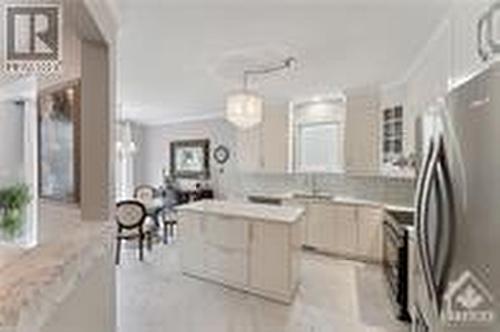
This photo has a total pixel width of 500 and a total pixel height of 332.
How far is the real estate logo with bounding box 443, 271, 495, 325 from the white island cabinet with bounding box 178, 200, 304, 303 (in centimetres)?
270

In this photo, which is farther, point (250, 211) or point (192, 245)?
point (192, 245)

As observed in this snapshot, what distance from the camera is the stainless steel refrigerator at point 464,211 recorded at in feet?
4.66

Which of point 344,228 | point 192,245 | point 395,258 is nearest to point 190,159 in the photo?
point 344,228

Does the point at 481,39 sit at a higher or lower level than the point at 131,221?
higher

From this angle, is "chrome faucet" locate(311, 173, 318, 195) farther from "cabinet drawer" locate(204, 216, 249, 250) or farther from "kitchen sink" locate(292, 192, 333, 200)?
"cabinet drawer" locate(204, 216, 249, 250)

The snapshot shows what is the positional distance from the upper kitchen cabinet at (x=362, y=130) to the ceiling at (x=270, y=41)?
0.34 meters

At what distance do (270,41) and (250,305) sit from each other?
2.60 m

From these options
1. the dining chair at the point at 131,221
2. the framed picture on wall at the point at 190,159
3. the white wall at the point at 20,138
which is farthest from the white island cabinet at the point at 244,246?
the framed picture on wall at the point at 190,159

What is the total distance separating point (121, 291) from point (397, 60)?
402 centimetres

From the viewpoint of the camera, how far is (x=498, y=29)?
2.48 meters

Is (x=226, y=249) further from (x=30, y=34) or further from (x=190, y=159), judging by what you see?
(x=190, y=159)

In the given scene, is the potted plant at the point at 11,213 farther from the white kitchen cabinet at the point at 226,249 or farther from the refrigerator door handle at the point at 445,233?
the white kitchen cabinet at the point at 226,249

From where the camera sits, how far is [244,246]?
15.9 ft

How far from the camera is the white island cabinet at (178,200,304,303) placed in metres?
4.58
